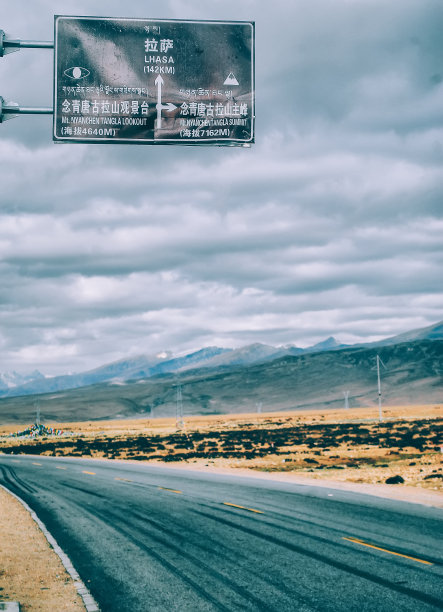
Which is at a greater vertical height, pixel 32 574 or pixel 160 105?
pixel 160 105

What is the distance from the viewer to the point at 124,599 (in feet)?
29.7

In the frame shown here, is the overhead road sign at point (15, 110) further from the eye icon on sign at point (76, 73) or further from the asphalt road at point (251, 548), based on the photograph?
the asphalt road at point (251, 548)

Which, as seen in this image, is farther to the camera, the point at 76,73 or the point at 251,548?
the point at 251,548

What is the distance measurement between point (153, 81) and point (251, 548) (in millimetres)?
9263

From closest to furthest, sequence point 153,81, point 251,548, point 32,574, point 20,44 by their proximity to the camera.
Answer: point 20,44, point 153,81, point 32,574, point 251,548

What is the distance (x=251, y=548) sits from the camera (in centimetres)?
1230

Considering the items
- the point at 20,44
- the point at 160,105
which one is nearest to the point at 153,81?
the point at 160,105

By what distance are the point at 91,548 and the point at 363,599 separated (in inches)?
261

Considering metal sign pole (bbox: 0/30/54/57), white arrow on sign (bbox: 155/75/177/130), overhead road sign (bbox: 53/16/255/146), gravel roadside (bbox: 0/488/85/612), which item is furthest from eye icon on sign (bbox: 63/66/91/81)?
gravel roadside (bbox: 0/488/85/612)

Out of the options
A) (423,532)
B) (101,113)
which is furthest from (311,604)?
(101,113)

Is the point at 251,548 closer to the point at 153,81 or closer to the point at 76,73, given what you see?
the point at 153,81

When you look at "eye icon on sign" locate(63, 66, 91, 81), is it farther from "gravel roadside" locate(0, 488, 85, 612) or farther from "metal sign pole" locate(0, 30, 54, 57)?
"gravel roadside" locate(0, 488, 85, 612)

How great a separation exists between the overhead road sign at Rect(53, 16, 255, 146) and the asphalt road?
6818 mm

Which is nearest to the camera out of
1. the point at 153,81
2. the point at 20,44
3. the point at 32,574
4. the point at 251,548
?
the point at 20,44
